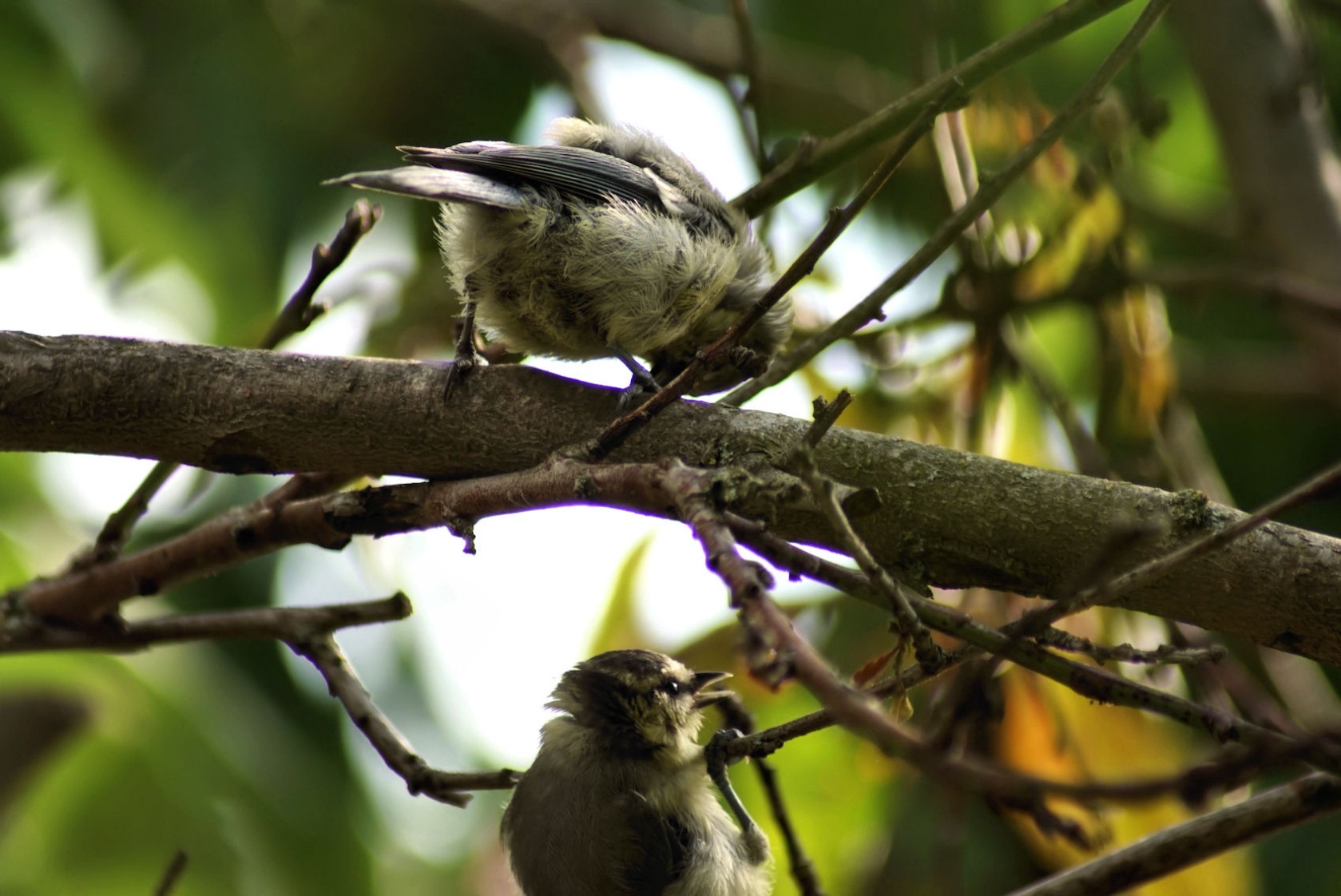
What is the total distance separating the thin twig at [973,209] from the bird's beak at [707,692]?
1195 millimetres

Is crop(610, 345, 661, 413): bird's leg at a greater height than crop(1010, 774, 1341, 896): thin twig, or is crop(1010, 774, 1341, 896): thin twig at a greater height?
crop(610, 345, 661, 413): bird's leg

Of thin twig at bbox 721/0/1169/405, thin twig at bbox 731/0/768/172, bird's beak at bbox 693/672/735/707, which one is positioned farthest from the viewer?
thin twig at bbox 731/0/768/172

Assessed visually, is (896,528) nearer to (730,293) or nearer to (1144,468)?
(730,293)

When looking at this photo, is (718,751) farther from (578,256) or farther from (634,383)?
(578,256)

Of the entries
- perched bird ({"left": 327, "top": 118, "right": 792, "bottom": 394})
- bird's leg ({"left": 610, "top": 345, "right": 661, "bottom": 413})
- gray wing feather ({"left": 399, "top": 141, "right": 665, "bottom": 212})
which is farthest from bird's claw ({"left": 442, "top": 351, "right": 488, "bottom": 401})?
gray wing feather ({"left": 399, "top": 141, "right": 665, "bottom": 212})

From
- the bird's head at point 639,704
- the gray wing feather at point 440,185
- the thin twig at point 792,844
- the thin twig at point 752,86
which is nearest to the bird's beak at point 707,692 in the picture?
the bird's head at point 639,704

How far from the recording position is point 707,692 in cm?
352

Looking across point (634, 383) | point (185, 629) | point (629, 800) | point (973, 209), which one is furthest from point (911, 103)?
point (185, 629)

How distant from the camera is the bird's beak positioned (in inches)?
125

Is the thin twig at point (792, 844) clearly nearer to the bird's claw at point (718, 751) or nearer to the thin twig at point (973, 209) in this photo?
the bird's claw at point (718, 751)

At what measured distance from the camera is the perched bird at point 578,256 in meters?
3.04

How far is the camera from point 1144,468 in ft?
13.1

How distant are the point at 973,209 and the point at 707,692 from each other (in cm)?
180

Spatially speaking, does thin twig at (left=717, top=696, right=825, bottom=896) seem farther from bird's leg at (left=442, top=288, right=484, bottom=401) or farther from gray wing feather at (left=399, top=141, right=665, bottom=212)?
gray wing feather at (left=399, top=141, right=665, bottom=212)
